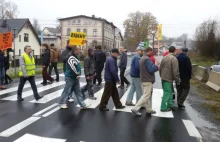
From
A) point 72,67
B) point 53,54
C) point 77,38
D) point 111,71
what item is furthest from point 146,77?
point 77,38

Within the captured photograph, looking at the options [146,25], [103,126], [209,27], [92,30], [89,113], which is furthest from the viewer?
[92,30]

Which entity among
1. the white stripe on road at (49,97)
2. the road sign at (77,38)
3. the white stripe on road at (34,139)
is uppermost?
the road sign at (77,38)

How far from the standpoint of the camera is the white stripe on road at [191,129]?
20.7 feet

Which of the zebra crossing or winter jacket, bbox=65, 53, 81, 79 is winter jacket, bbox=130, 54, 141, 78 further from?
winter jacket, bbox=65, 53, 81, 79

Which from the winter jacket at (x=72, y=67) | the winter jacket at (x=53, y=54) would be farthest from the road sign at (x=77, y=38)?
the winter jacket at (x=72, y=67)

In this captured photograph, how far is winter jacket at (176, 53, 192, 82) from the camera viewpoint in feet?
29.0

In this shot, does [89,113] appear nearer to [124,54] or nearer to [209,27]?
[124,54]

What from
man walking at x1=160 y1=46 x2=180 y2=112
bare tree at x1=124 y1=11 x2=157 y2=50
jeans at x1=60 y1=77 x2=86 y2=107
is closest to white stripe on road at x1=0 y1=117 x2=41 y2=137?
jeans at x1=60 y1=77 x2=86 y2=107

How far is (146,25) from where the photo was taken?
78.2 m

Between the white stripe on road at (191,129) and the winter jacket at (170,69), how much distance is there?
4.07ft

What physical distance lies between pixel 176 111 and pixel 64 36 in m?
82.2

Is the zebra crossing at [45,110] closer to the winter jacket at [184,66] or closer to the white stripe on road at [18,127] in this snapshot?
the white stripe on road at [18,127]

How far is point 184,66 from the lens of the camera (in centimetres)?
887

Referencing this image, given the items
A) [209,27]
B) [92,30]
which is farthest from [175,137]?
[92,30]
